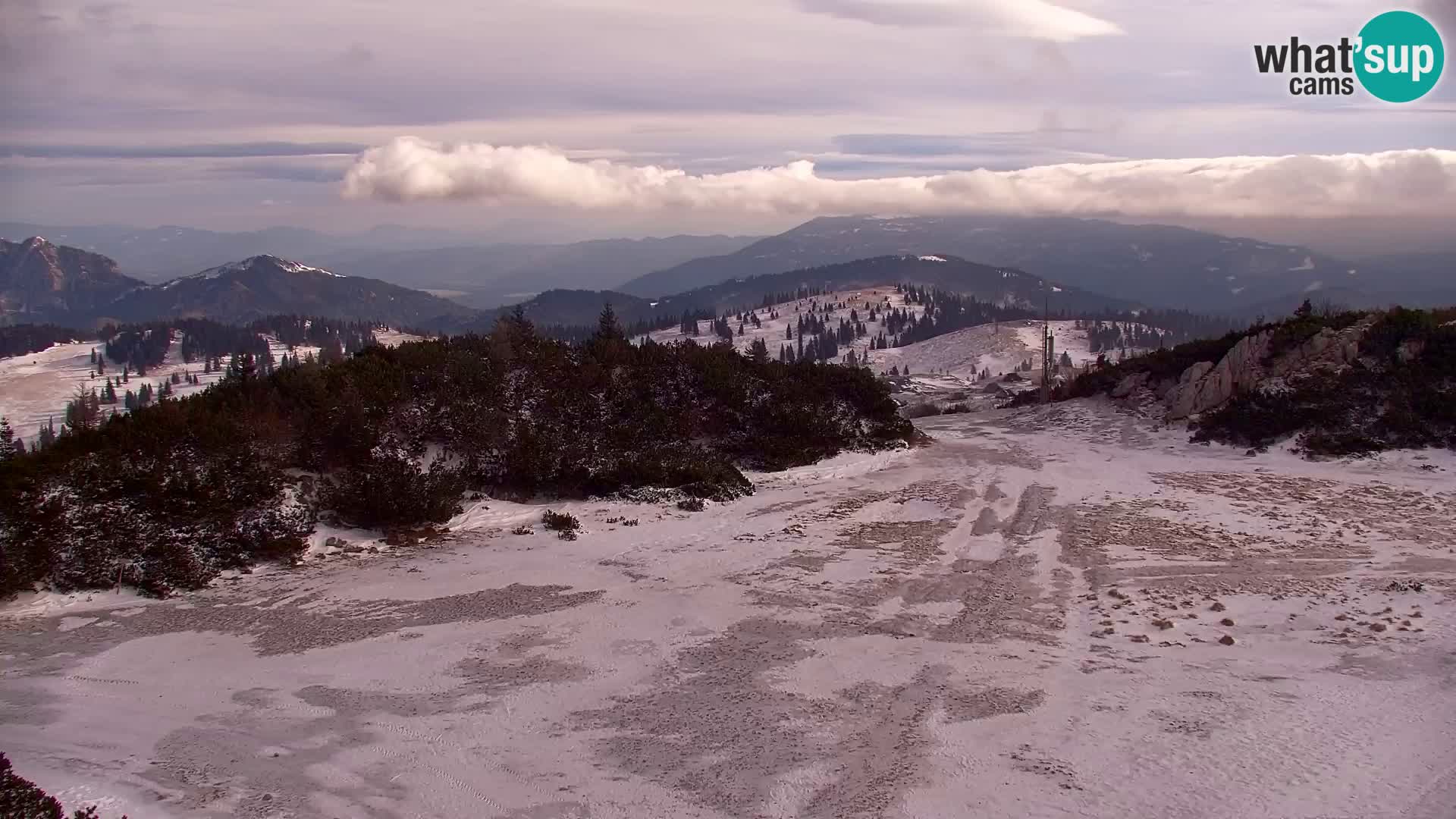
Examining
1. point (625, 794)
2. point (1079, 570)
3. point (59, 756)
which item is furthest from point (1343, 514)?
point (59, 756)

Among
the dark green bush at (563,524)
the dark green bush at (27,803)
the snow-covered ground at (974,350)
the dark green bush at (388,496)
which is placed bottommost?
the snow-covered ground at (974,350)

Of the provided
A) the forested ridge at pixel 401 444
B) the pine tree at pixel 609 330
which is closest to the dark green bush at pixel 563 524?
the forested ridge at pixel 401 444

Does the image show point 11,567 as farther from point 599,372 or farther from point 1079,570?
point 1079,570

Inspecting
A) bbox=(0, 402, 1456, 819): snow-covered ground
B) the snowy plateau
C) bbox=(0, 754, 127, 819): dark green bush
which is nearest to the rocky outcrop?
the snowy plateau

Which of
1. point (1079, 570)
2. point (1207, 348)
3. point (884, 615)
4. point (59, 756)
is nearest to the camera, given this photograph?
point (59, 756)

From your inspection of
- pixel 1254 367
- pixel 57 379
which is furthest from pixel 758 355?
pixel 57 379

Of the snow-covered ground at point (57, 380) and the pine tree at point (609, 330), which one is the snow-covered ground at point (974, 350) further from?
the snow-covered ground at point (57, 380)

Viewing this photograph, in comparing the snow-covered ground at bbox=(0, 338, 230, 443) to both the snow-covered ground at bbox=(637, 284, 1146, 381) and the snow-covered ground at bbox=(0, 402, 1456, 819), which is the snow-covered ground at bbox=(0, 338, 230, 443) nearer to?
the snow-covered ground at bbox=(637, 284, 1146, 381)
